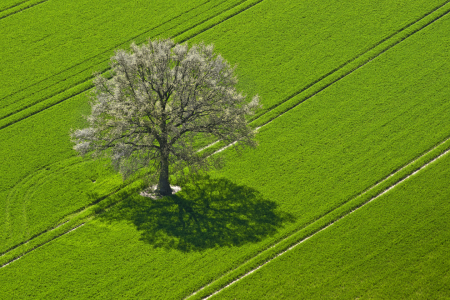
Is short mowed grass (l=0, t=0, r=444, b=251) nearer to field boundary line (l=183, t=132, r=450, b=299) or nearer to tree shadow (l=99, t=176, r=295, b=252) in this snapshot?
field boundary line (l=183, t=132, r=450, b=299)

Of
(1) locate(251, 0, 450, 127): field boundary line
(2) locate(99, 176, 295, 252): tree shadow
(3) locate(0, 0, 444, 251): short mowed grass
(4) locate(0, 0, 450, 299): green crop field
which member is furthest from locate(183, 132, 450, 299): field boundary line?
(1) locate(251, 0, 450, 127): field boundary line

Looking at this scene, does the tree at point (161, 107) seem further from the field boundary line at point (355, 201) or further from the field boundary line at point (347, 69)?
the field boundary line at point (347, 69)

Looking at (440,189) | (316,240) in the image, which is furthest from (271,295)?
(440,189)

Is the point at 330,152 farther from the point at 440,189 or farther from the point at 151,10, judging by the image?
the point at 151,10

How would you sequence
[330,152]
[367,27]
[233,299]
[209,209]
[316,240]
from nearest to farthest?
[233,299] → [316,240] → [209,209] → [330,152] → [367,27]

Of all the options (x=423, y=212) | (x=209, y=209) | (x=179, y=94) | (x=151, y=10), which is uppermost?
(x=151, y=10)

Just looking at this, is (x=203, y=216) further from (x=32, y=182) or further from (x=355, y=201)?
(x=32, y=182)
